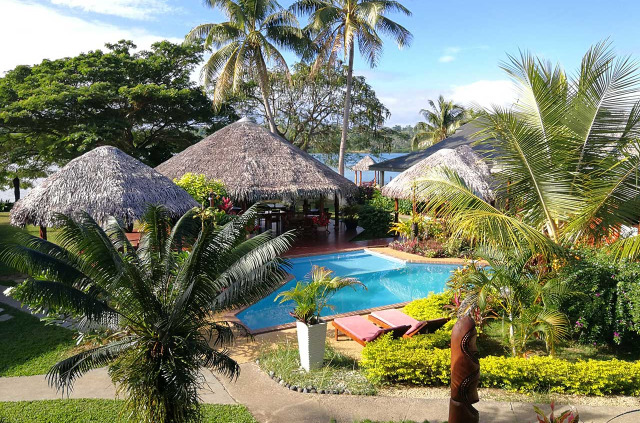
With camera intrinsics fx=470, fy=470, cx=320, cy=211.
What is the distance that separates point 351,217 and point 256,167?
418 cm

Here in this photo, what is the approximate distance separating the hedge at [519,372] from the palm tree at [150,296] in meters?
1.86

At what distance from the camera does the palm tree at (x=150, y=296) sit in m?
4.36

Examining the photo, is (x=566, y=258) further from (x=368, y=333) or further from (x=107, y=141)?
(x=107, y=141)

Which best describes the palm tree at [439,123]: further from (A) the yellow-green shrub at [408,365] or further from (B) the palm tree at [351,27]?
(A) the yellow-green shrub at [408,365]

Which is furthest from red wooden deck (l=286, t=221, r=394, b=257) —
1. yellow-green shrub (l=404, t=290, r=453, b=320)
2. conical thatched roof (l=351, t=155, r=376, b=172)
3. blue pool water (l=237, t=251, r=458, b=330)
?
conical thatched roof (l=351, t=155, r=376, b=172)

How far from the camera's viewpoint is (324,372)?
20.1ft

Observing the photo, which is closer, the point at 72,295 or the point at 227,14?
the point at 72,295

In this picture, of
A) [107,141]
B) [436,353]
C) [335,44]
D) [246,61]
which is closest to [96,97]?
[107,141]

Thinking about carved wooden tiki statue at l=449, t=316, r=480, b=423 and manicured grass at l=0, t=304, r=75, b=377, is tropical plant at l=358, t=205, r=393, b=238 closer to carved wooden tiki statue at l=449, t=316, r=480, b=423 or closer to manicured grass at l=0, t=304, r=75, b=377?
manicured grass at l=0, t=304, r=75, b=377

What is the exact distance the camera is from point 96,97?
18938 mm

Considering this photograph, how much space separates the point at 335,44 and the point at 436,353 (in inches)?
636

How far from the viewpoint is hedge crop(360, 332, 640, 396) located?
18.2ft

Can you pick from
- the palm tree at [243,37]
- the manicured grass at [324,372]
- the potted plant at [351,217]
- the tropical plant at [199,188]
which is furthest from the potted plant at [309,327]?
the palm tree at [243,37]

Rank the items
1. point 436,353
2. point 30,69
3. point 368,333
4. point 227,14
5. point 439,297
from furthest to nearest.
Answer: point 30,69 < point 227,14 < point 439,297 < point 368,333 < point 436,353
